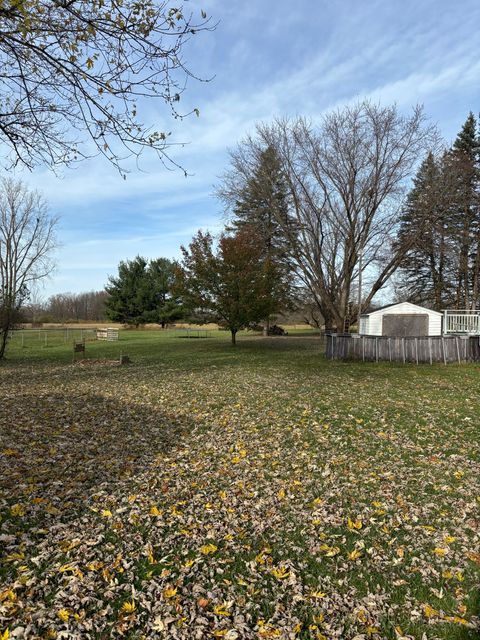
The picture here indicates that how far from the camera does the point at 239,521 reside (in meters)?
3.81

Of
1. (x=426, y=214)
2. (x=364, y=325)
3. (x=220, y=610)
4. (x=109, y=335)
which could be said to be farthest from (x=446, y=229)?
(x=109, y=335)

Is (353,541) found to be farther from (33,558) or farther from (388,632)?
(33,558)

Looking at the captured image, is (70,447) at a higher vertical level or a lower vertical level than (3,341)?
lower

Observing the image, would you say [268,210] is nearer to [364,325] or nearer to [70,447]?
[364,325]

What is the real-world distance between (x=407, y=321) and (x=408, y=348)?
424 cm

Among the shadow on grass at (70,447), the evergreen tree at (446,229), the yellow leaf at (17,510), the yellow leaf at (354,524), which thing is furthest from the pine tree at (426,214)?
the yellow leaf at (17,510)

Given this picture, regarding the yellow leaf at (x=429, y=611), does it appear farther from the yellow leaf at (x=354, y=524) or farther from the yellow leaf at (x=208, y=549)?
the yellow leaf at (x=208, y=549)

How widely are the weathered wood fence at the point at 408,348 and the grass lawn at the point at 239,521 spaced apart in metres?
8.34

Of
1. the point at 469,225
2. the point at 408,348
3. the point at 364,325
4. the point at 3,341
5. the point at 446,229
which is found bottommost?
the point at 408,348

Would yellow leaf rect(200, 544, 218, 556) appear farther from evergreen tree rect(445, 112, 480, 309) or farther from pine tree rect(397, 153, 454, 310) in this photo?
evergreen tree rect(445, 112, 480, 309)

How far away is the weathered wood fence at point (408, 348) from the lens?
16250 mm

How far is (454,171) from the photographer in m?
20.1

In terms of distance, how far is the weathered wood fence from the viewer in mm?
16250

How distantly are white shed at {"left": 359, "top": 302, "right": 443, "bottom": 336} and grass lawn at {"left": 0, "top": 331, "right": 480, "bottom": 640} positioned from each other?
12.4 metres
